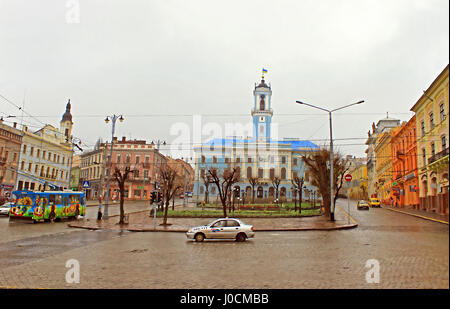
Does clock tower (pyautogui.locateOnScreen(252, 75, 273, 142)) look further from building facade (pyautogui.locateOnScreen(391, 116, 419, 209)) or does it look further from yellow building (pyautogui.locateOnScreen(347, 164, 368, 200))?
building facade (pyautogui.locateOnScreen(391, 116, 419, 209))

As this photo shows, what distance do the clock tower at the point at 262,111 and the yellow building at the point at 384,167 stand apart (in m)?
29.0

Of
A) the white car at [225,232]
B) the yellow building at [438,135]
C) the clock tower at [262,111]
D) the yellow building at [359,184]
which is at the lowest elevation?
the white car at [225,232]

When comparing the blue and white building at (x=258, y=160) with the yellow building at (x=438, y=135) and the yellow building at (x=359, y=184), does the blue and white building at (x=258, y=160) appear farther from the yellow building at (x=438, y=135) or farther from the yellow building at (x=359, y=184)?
the yellow building at (x=438, y=135)

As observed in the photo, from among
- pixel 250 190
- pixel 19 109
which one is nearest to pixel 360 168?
pixel 250 190

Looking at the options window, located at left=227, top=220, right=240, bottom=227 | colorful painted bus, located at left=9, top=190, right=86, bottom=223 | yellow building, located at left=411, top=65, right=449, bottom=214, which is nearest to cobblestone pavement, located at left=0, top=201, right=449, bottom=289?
yellow building, located at left=411, top=65, right=449, bottom=214

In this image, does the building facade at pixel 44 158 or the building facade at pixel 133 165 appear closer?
the building facade at pixel 44 158

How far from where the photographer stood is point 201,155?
77.0m

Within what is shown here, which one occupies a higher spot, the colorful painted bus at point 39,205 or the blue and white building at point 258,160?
the blue and white building at point 258,160

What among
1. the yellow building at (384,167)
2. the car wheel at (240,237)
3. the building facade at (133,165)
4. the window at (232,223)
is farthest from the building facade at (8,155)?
the yellow building at (384,167)

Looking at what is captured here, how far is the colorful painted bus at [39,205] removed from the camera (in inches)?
1048

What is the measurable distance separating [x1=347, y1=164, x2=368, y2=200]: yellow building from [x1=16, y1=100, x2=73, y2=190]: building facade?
72.9 metres

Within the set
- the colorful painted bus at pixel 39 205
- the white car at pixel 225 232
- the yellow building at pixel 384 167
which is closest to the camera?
the white car at pixel 225 232

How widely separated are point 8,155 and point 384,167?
63461mm
